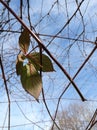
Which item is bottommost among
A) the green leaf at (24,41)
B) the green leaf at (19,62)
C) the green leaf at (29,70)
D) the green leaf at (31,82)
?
the green leaf at (31,82)

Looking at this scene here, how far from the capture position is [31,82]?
0.26 m

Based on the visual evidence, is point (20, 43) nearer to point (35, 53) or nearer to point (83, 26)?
point (35, 53)

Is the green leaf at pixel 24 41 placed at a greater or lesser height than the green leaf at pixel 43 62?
greater

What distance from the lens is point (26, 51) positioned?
0.26 meters

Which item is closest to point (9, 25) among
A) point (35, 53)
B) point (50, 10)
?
point (50, 10)

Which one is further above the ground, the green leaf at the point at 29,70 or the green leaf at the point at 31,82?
the green leaf at the point at 29,70

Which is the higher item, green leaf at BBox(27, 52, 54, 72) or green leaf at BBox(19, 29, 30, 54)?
green leaf at BBox(19, 29, 30, 54)

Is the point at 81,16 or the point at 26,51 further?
the point at 81,16

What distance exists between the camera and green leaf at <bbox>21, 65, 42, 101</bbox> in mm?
252

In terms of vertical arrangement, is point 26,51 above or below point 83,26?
above

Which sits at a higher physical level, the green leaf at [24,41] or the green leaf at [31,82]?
the green leaf at [24,41]

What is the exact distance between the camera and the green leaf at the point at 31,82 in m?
0.25

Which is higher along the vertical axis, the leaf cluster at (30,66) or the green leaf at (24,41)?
the green leaf at (24,41)

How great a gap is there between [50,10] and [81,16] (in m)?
0.09
